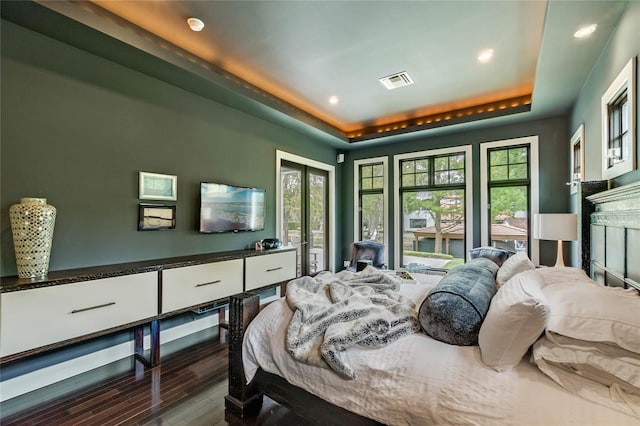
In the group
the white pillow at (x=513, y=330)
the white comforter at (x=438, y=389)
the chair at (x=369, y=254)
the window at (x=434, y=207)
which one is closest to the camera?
the white comforter at (x=438, y=389)

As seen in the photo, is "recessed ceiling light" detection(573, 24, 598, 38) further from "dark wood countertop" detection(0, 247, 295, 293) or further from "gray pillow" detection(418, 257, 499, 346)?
"dark wood countertop" detection(0, 247, 295, 293)

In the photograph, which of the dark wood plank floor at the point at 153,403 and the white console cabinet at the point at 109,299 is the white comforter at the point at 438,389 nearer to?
the dark wood plank floor at the point at 153,403

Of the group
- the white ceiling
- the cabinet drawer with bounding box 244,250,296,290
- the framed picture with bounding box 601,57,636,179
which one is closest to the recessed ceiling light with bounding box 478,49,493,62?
the white ceiling

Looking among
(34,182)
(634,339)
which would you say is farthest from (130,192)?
(634,339)

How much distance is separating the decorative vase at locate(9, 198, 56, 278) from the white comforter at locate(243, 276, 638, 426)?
187 centimetres

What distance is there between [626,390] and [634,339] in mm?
187

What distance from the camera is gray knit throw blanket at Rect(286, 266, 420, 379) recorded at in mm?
1470

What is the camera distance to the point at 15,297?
185cm

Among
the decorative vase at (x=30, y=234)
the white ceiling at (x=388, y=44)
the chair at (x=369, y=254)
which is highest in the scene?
the white ceiling at (x=388, y=44)

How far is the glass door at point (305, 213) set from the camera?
487 cm

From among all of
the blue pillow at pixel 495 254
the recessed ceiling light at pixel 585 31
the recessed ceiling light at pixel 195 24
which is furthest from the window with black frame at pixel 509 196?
the recessed ceiling light at pixel 195 24

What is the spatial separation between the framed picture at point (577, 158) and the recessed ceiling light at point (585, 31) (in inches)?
48.0

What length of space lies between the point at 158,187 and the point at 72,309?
1.38 m

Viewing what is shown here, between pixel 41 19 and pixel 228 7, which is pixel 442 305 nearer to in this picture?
pixel 228 7
